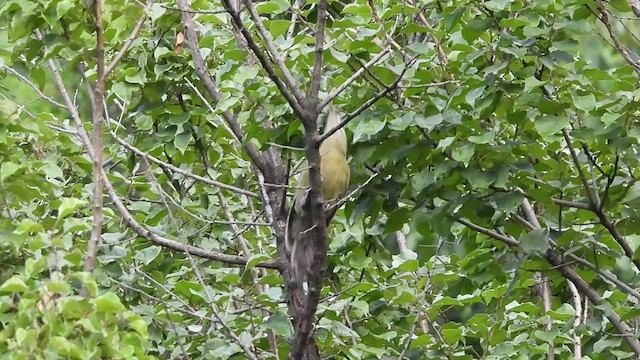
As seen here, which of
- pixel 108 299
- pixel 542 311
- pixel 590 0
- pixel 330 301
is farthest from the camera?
pixel 542 311

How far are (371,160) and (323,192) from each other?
204mm

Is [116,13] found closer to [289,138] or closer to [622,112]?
[289,138]

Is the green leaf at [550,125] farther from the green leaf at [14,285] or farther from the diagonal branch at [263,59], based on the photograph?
the green leaf at [14,285]

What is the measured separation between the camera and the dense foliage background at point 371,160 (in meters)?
3.35

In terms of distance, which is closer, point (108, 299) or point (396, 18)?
point (108, 299)

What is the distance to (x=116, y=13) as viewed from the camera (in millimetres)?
3018

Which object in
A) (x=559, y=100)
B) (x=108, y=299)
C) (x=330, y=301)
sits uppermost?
(x=559, y=100)

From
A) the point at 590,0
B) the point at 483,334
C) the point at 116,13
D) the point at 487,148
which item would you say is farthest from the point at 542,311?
the point at 116,13

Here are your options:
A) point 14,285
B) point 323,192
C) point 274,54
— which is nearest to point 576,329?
point 323,192

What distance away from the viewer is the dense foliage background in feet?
11.0

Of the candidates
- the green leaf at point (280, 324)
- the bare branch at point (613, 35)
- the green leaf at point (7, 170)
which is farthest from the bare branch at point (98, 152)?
the bare branch at point (613, 35)

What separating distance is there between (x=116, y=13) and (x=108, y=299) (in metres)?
0.99

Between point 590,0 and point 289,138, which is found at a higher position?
point 590,0

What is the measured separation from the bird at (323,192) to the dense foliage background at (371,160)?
82 millimetres
